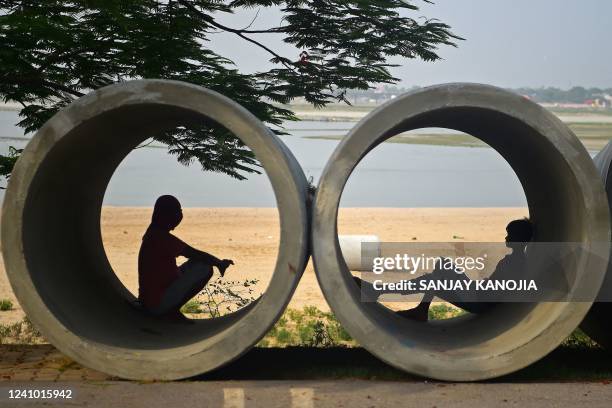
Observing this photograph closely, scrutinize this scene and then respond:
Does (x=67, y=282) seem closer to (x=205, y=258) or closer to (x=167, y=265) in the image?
(x=167, y=265)

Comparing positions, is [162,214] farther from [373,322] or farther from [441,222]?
[441,222]

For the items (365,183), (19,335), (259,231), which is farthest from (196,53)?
(365,183)

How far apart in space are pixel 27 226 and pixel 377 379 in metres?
2.80

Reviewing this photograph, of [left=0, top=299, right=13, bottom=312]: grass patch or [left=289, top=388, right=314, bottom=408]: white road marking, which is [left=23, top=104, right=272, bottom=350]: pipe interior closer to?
[left=289, top=388, right=314, bottom=408]: white road marking

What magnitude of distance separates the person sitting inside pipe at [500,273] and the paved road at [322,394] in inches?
69.7

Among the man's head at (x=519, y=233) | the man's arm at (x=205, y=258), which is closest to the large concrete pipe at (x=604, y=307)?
the man's head at (x=519, y=233)

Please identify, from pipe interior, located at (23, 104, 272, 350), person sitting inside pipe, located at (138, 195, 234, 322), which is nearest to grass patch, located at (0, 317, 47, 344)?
pipe interior, located at (23, 104, 272, 350)

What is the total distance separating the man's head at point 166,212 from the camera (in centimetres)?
858

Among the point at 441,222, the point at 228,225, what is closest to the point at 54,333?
the point at 228,225

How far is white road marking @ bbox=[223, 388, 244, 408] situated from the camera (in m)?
6.73

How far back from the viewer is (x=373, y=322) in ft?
23.6

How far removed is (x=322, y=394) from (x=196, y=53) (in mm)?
5834

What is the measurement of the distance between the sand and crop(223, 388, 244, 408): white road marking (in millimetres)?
6426

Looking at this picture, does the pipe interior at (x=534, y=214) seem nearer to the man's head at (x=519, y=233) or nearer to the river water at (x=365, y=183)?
the man's head at (x=519, y=233)
